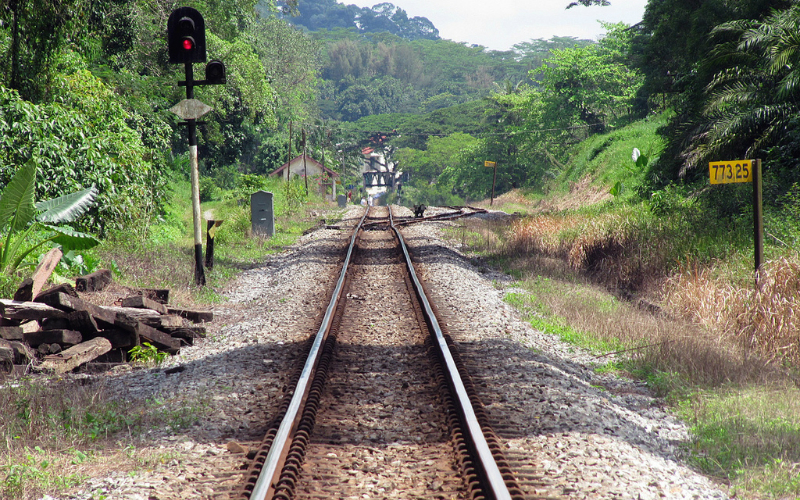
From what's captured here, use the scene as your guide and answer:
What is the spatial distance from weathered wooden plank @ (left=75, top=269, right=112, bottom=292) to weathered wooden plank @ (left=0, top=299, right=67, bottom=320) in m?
1.87

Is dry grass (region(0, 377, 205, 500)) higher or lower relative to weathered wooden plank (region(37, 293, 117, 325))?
lower

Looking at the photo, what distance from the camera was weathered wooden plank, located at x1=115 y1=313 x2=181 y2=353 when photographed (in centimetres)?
661

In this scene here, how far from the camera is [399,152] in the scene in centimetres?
9656

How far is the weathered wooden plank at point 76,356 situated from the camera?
19.6 feet

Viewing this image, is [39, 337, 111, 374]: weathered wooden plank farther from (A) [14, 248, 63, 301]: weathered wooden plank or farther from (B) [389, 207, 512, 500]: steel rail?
(B) [389, 207, 512, 500]: steel rail

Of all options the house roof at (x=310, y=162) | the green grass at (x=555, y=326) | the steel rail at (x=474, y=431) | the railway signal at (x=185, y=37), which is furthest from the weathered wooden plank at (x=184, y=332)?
the house roof at (x=310, y=162)

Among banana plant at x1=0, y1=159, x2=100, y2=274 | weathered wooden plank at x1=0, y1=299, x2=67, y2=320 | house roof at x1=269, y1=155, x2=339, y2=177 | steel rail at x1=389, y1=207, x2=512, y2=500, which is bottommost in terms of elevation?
steel rail at x1=389, y1=207, x2=512, y2=500

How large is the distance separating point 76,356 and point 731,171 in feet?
26.5

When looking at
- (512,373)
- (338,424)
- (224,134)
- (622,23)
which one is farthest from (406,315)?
(622,23)

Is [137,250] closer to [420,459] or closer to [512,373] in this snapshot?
[512,373]

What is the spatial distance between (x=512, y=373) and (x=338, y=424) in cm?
206

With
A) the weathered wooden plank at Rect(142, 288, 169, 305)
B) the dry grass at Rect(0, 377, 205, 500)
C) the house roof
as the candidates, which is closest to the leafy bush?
the weathered wooden plank at Rect(142, 288, 169, 305)

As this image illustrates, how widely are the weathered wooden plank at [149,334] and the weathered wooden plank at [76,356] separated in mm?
266

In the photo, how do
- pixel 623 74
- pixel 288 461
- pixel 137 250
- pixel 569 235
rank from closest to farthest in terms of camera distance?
pixel 288 461 < pixel 137 250 < pixel 569 235 < pixel 623 74
